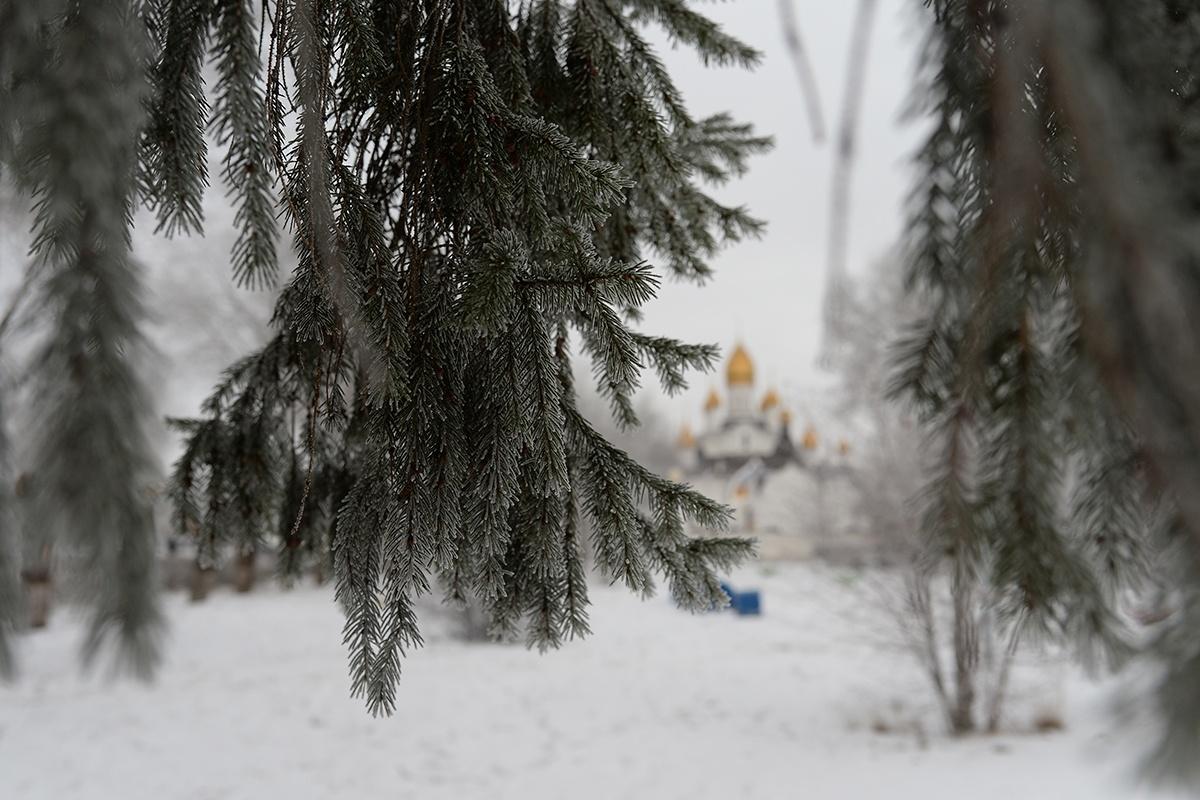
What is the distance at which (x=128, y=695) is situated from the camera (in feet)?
22.4

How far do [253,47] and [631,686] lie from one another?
22.6ft

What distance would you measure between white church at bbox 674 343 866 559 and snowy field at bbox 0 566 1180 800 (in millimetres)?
3136

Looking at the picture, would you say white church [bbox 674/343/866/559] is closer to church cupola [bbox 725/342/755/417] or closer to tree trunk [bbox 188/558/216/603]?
church cupola [bbox 725/342/755/417]

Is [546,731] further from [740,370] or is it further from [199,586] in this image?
[740,370]

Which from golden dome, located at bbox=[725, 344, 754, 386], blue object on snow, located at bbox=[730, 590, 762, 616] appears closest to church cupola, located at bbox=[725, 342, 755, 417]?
golden dome, located at bbox=[725, 344, 754, 386]

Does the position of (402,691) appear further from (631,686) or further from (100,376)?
(100,376)

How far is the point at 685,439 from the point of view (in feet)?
112

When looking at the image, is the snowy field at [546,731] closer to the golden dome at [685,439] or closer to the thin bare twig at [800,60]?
the thin bare twig at [800,60]

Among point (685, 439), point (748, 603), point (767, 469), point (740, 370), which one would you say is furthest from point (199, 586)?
point (685, 439)

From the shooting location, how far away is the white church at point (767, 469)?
1315 centimetres

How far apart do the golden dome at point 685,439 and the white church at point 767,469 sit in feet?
0.15

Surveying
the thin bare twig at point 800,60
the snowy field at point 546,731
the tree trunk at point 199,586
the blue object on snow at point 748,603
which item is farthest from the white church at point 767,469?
the thin bare twig at point 800,60

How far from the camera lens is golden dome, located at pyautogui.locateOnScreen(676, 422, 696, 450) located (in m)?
34.2

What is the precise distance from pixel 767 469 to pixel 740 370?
11.0ft
